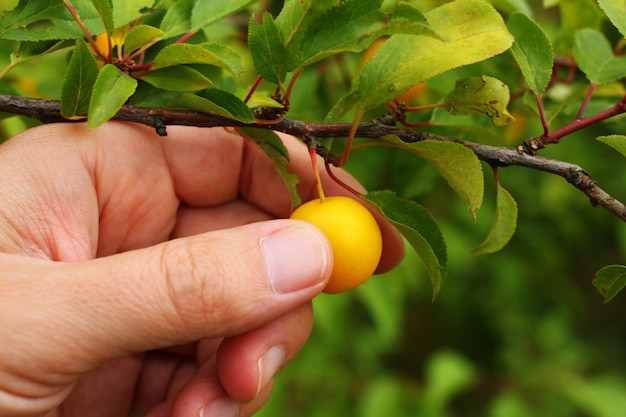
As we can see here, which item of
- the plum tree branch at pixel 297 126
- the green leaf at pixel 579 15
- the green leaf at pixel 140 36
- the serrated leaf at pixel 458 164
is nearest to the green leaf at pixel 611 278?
the plum tree branch at pixel 297 126

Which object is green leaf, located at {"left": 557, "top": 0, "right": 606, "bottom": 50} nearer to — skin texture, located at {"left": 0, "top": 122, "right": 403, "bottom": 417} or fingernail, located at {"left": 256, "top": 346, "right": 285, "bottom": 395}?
skin texture, located at {"left": 0, "top": 122, "right": 403, "bottom": 417}

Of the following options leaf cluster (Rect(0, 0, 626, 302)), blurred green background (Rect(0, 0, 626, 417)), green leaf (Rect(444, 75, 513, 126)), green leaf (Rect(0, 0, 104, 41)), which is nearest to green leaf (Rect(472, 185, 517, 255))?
leaf cluster (Rect(0, 0, 626, 302))

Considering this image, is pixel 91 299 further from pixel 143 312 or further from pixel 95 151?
pixel 95 151

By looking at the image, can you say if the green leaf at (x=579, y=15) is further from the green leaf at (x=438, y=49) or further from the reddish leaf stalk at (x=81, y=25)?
the reddish leaf stalk at (x=81, y=25)

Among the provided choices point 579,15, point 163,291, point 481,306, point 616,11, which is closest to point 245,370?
point 163,291

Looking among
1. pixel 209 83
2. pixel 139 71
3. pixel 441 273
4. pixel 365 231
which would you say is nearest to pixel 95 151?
pixel 139 71

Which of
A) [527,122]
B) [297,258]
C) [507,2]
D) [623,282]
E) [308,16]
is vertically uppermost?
[308,16]
